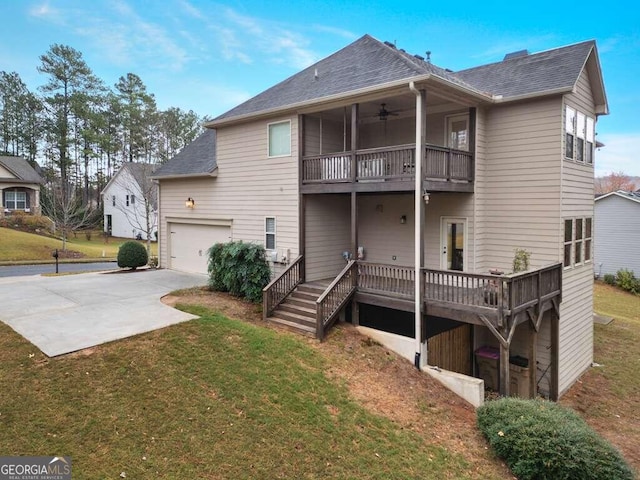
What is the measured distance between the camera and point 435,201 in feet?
39.5

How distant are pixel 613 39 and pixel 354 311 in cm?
2791

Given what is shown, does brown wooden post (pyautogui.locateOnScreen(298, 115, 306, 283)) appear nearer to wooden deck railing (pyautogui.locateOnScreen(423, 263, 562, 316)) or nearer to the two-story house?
the two-story house

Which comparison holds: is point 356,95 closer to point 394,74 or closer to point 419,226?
point 394,74

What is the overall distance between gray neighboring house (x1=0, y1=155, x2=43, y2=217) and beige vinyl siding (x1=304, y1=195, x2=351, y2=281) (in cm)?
3488

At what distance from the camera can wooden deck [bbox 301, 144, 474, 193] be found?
10.1m

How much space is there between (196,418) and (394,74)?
28.9 ft

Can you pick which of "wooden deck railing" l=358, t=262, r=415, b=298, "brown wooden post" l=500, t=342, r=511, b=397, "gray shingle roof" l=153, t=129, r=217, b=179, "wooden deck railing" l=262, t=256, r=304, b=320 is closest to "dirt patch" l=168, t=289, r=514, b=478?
"wooden deck railing" l=262, t=256, r=304, b=320

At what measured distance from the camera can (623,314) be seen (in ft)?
66.2

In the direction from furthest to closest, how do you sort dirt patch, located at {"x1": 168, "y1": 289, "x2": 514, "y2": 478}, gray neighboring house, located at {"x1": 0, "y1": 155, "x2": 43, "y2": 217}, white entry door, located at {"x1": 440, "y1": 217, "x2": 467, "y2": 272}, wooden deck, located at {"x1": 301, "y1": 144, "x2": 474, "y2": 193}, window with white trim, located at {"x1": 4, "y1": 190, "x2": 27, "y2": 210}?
window with white trim, located at {"x1": 4, "y1": 190, "x2": 27, "y2": 210}, gray neighboring house, located at {"x1": 0, "y1": 155, "x2": 43, "y2": 217}, white entry door, located at {"x1": 440, "y1": 217, "x2": 467, "y2": 272}, wooden deck, located at {"x1": 301, "y1": 144, "x2": 474, "y2": 193}, dirt patch, located at {"x1": 168, "y1": 289, "x2": 514, "y2": 478}

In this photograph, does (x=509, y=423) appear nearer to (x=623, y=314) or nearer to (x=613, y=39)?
(x=623, y=314)

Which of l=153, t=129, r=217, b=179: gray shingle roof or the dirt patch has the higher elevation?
l=153, t=129, r=217, b=179: gray shingle roof

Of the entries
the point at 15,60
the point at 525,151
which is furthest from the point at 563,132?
the point at 15,60

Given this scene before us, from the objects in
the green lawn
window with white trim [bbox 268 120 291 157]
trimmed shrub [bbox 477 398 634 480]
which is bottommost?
trimmed shrub [bbox 477 398 634 480]

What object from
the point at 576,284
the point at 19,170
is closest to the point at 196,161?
the point at 576,284
